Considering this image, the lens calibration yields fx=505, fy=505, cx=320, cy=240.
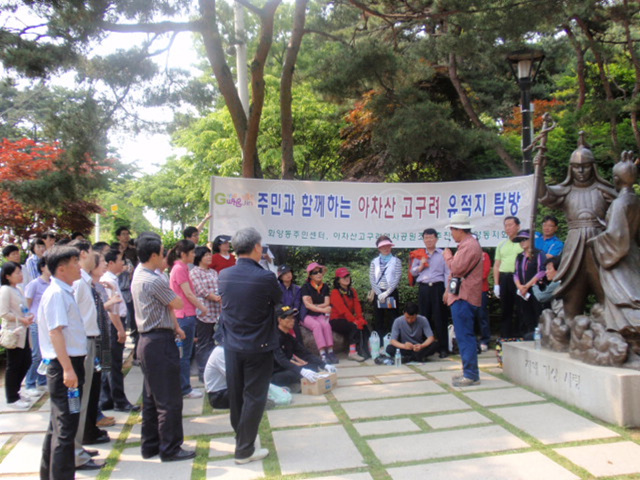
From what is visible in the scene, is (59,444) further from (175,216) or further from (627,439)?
(175,216)

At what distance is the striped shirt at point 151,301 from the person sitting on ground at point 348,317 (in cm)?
365

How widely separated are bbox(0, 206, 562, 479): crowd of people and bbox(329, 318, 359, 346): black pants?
15mm

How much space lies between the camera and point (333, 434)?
3990 mm

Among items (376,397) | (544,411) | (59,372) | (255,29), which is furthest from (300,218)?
(255,29)

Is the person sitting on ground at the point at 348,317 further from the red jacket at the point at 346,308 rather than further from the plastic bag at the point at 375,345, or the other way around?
the plastic bag at the point at 375,345

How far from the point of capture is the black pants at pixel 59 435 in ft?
9.98

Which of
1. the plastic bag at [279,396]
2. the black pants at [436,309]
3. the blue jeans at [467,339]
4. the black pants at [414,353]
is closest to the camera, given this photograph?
the plastic bag at [279,396]

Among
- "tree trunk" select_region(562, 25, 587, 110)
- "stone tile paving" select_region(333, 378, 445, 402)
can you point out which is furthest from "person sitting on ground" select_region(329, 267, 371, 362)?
"tree trunk" select_region(562, 25, 587, 110)

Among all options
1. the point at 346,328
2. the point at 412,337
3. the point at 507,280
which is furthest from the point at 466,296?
the point at 346,328

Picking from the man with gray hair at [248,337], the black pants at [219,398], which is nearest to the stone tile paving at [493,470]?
the man with gray hair at [248,337]

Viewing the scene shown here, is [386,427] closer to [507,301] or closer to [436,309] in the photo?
[436,309]

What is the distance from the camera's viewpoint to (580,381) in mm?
4266

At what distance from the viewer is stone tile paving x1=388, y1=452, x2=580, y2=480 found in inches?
124

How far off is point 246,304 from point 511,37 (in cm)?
637
